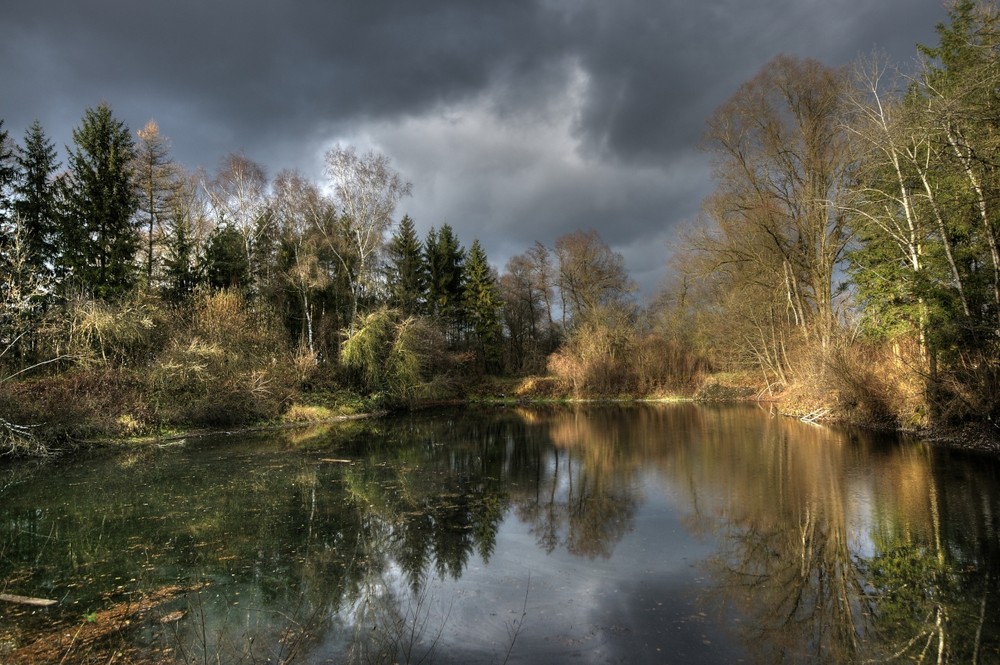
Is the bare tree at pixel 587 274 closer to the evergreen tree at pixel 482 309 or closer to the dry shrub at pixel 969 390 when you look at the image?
the evergreen tree at pixel 482 309

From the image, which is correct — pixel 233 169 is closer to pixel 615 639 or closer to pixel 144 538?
pixel 144 538

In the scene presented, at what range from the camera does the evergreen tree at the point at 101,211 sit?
23.6 meters

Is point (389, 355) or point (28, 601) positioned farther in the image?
point (389, 355)

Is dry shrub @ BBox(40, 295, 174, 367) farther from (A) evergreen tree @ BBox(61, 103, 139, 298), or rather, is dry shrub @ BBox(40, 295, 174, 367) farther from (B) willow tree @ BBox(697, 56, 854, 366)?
(B) willow tree @ BBox(697, 56, 854, 366)

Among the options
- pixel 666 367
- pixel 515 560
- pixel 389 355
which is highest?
pixel 389 355

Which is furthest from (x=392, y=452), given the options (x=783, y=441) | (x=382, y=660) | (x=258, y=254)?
(x=258, y=254)

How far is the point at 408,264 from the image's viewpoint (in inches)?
1646

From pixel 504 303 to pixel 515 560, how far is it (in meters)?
37.8

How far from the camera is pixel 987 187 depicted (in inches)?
491

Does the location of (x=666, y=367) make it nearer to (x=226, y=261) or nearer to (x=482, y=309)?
(x=482, y=309)

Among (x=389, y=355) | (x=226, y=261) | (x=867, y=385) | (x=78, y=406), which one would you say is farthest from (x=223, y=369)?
(x=867, y=385)

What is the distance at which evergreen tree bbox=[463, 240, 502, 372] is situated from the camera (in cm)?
4372

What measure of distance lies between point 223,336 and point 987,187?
992 inches

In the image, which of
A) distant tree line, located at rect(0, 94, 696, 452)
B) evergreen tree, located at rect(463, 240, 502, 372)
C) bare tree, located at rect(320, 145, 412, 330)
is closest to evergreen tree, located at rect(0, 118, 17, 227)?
distant tree line, located at rect(0, 94, 696, 452)
